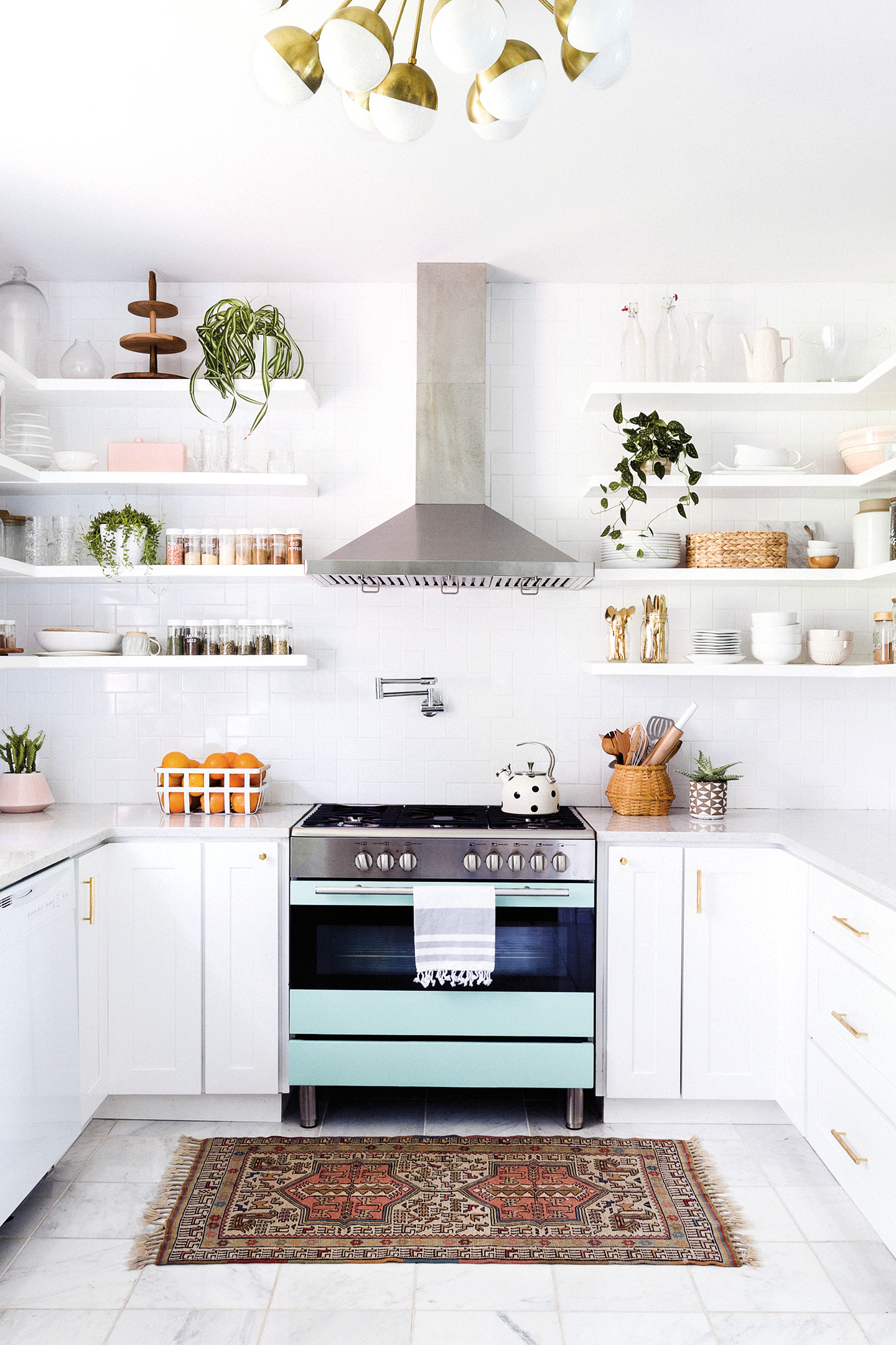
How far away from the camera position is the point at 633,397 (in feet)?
11.3

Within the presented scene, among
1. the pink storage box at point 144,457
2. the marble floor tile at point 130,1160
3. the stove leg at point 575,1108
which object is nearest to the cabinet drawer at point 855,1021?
the stove leg at point 575,1108

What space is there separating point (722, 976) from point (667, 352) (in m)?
2.12

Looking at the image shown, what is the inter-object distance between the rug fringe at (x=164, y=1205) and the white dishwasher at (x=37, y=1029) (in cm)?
29

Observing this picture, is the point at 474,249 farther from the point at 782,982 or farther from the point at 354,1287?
the point at 354,1287

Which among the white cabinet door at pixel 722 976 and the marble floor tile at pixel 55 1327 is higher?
the white cabinet door at pixel 722 976

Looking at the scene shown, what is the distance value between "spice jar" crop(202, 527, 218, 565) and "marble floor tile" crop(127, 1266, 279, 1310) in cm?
210

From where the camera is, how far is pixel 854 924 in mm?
2459

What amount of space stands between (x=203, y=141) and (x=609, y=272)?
1538mm

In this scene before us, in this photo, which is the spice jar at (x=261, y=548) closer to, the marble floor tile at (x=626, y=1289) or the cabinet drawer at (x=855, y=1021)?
the cabinet drawer at (x=855, y=1021)

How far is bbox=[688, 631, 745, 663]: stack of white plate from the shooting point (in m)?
3.36

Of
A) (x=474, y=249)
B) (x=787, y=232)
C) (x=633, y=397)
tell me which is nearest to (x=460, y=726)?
(x=633, y=397)

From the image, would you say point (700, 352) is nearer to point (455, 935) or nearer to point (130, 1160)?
point (455, 935)

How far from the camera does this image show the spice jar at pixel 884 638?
10.5 ft

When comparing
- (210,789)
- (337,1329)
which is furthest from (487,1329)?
(210,789)
